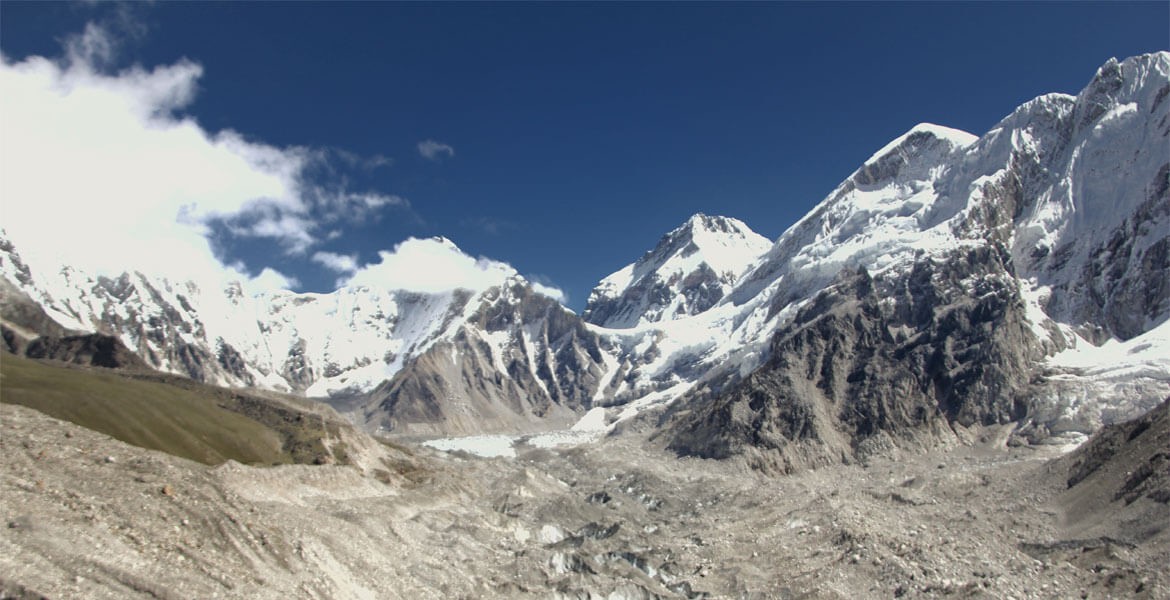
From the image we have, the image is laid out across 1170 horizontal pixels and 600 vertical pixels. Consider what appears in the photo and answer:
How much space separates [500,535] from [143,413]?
4701cm

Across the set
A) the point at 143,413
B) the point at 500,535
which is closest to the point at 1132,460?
the point at 500,535

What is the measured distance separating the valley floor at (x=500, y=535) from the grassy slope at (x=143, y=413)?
1313 cm

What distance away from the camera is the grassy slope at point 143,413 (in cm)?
9969

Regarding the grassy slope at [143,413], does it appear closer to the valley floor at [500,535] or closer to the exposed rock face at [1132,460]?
the valley floor at [500,535]

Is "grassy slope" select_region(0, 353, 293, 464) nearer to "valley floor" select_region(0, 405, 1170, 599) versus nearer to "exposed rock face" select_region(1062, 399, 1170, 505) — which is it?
"valley floor" select_region(0, 405, 1170, 599)

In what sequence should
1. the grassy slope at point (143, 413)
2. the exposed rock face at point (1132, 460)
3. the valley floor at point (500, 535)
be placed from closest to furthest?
the valley floor at point (500, 535), the grassy slope at point (143, 413), the exposed rock face at point (1132, 460)

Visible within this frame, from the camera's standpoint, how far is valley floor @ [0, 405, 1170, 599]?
50.1m

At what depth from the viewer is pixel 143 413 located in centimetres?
10856

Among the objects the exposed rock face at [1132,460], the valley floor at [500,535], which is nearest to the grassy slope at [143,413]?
the valley floor at [500,535]

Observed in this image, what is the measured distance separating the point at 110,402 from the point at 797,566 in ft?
276

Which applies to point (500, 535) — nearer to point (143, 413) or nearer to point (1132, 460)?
point (143, 413)

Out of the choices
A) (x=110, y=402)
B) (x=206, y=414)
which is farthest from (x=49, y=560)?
(x=206, y=414)

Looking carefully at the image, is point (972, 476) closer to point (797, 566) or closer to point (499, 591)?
point (797, 566)

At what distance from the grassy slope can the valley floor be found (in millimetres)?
13132
